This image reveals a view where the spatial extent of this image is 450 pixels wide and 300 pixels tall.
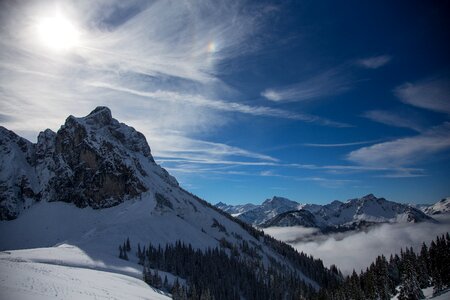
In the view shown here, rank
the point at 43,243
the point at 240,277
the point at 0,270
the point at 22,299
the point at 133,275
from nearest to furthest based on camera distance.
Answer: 1. the point at 22,299
2. the point at 0,270
3. the point at 133,275
4. the point at 240,277
5. the point at 43,243

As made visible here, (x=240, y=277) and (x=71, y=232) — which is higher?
(x=71, y=232)

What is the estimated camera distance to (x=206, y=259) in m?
170

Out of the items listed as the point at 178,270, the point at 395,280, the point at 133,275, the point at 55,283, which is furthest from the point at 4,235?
the point at 395,280

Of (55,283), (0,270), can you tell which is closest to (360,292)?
(55,283)

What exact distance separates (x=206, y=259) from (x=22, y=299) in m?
140

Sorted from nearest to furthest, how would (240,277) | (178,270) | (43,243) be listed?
1. (178,270)
2. (240,277)
3. (43,243)

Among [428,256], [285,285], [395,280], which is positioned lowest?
[285,285]

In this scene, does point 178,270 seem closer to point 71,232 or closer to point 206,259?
point 206,259

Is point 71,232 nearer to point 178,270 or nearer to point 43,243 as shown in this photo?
point 43,243

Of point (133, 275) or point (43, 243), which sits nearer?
point (133, 275)

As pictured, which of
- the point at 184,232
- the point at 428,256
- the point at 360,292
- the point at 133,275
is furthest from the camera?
the point at 184,232

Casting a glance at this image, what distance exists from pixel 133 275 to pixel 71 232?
108670mm

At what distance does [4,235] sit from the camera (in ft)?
629

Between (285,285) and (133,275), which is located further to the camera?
(285,285)
